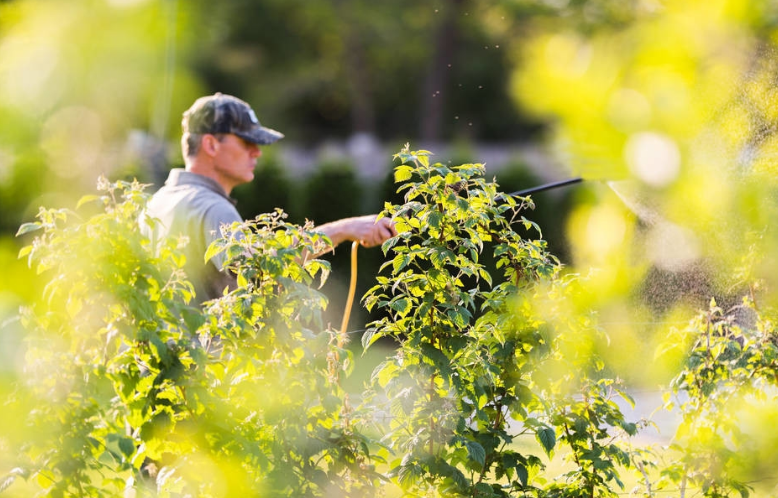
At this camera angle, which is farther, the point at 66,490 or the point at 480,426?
the point at 480,426

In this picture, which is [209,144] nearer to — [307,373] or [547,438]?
[307,373]

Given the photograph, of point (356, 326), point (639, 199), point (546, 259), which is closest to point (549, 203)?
point (356, 326)

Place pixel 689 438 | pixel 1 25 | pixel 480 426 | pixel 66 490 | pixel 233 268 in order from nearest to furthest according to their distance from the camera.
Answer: pixel 1 25, pixel 66 490, pixel 233 268, pixel 480 426, pixel 689 438

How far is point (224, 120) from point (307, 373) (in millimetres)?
1430

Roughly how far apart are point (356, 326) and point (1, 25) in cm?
786

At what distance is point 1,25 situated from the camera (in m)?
0.62

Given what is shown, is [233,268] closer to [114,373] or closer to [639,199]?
[114,373]

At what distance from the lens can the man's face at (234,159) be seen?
348 cm

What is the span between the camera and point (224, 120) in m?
3.48

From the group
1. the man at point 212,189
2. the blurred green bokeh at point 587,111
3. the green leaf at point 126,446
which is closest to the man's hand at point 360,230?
the man at point 212,189

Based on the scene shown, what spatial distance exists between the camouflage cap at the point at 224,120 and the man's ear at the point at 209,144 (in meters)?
0.02

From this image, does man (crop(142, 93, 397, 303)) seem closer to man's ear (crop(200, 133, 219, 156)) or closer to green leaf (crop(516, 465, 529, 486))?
man's ear (crop(200, 133, 219, 156))

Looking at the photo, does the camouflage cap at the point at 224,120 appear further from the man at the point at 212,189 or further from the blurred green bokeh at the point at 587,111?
the blurred green bokeh at the point at 587,111

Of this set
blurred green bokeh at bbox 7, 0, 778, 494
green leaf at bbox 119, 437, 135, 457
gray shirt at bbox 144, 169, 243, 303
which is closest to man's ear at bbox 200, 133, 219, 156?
gray shirt at bbox 144, 169, 243, 303
